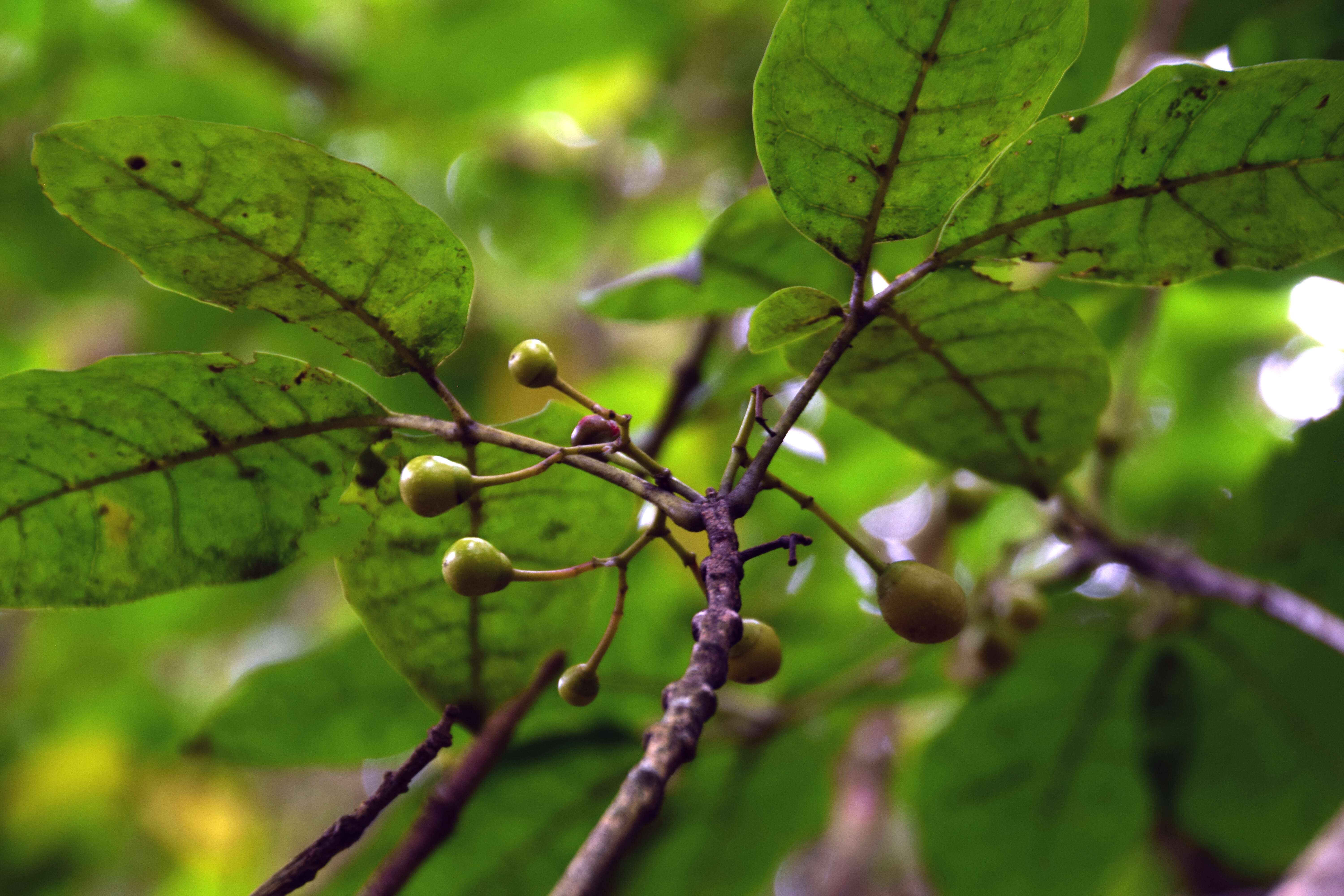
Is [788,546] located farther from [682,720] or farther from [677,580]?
[677,580]

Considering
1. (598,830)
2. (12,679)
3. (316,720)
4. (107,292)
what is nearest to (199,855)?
(12,679)

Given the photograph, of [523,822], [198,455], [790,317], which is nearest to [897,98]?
[790,317]

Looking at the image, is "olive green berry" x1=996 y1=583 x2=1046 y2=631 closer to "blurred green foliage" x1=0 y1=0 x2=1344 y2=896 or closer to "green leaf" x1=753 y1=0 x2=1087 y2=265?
"blurred green foliage" x1=0 y1=0 x2=1344 y2=896

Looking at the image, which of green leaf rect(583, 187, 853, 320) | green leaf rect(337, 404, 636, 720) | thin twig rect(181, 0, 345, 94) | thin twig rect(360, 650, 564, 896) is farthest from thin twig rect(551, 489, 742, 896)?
thin twig rect(181, 0, 345, 94)

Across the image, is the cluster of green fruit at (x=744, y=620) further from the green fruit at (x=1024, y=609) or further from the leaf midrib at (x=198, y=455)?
the green fruit at (x=1024, y=609)

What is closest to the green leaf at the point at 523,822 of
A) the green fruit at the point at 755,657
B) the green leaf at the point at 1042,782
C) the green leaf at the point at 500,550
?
the green leaf at the point at 500,550

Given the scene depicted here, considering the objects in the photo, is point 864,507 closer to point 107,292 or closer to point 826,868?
point 826,868
